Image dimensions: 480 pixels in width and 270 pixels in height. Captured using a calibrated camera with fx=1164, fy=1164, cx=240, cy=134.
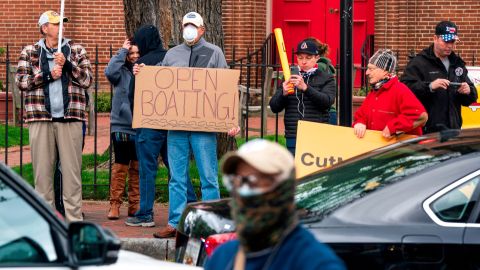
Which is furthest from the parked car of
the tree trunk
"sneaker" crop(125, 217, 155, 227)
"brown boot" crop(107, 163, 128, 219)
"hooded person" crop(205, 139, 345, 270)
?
the tree trunk

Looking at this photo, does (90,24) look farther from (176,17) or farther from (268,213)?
(268,213)

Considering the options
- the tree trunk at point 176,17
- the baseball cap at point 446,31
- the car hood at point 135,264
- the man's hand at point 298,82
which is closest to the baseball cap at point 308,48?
the man's hand at point 298,82

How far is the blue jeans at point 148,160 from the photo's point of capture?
10398 mm

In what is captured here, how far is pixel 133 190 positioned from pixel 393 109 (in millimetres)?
2993

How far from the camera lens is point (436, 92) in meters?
9.99

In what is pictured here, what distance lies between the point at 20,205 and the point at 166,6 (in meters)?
8.22

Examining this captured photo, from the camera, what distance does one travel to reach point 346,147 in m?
9.38

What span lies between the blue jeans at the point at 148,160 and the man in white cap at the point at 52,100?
0.55 meters

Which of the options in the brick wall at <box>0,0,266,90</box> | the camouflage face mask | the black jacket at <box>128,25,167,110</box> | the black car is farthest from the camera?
the brick wall at <box>0,0,266,90</box>

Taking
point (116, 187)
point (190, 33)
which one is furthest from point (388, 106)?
point (116, 187)

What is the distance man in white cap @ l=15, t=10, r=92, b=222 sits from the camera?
402 inches

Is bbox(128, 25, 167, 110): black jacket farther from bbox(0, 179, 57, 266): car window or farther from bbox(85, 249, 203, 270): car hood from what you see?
bbox(0, 179, 57, 266): car window

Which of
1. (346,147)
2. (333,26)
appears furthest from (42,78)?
(333,26)

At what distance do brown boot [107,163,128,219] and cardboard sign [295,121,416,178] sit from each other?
7.00 ft
